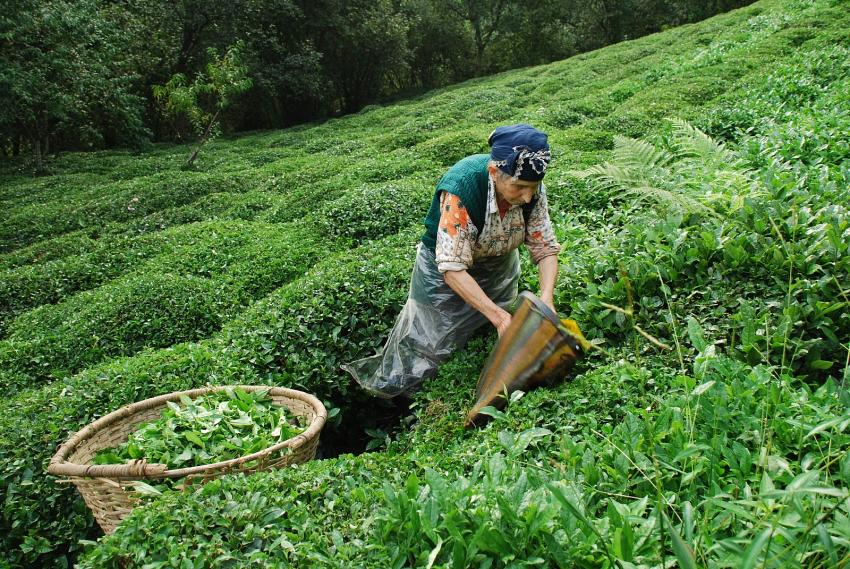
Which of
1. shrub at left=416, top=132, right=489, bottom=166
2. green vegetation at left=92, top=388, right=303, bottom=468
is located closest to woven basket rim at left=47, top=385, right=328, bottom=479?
green vegetation at left=92, top=388, right=303, bottom=468

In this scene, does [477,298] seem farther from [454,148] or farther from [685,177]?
[454,148]

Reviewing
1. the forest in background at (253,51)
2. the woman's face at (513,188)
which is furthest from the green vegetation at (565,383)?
the forest in background at (253,51)

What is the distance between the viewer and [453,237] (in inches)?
131

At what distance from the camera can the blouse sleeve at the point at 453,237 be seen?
333cm

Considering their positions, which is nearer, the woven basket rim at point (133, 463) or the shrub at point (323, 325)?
the woven basket rim at point (133, 463)

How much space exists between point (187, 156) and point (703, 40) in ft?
58.3

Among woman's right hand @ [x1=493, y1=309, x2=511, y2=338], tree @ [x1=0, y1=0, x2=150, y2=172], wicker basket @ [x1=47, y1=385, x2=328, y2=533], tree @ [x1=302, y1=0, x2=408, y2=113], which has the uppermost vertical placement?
tree @ [x1=302, y1=0, x2=408, y2=113]

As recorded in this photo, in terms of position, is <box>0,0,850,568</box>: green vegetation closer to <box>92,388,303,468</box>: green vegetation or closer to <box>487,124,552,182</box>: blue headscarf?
<box>92,388,303,468</box>: green vegetation

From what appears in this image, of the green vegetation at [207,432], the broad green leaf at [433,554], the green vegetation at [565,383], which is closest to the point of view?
the broad green leaf at [433,554]

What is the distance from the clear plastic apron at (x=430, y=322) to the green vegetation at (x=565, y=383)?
8.1 inches

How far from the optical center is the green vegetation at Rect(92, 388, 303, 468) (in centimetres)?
317

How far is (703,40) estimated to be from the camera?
2050cm

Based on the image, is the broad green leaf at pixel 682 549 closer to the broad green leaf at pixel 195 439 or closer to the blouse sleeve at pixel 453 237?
the blouse sleeve at pixel 453 237

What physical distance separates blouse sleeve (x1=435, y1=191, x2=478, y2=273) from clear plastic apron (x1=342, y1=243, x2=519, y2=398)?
497 millimetres
